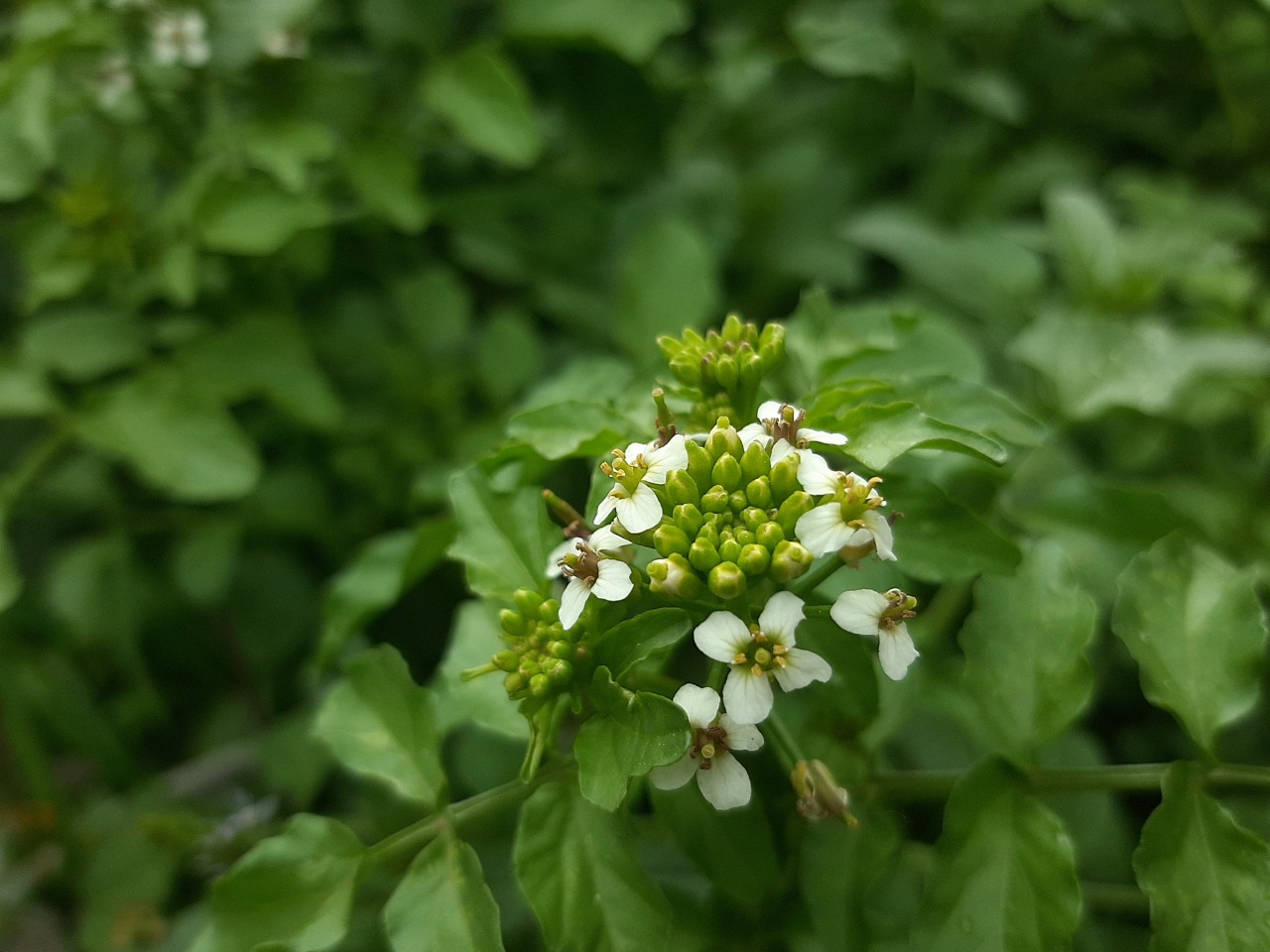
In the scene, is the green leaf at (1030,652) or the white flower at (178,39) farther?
the white flower at (178,39)

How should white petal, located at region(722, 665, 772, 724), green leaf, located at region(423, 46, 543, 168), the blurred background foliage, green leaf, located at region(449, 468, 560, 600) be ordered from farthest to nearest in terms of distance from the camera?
green leaf, located at region(423, 46, 543, 168) < the blurred background foliage < green leaf, located at region(449, 468, 560, 600) < white petal, located at region(722, 665, 772, 724)

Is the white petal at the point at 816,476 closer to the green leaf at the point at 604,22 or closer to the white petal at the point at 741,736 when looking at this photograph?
the white petal at the point at 741,736

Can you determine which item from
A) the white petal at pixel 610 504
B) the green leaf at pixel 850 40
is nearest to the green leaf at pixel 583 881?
the white petal at pixel 610 504

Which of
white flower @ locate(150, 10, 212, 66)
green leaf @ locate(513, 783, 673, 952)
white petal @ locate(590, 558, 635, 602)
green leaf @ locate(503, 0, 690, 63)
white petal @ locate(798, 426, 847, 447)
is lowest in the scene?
green leaf @ locate(513, 783, 673, 952)

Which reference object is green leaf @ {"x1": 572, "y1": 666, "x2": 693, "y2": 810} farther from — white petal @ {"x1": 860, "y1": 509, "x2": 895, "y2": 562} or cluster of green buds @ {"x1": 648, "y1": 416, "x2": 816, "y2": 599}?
white petal @ {"x1": 860, "y1": 509, "x2": 895, "y2": 562}

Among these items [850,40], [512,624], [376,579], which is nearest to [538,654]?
[512,624]

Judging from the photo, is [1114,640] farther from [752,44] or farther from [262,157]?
[262,157]

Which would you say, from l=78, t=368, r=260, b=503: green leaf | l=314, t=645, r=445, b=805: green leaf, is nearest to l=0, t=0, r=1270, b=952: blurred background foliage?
l=78, t=368, r=260, b=503: green leaf
